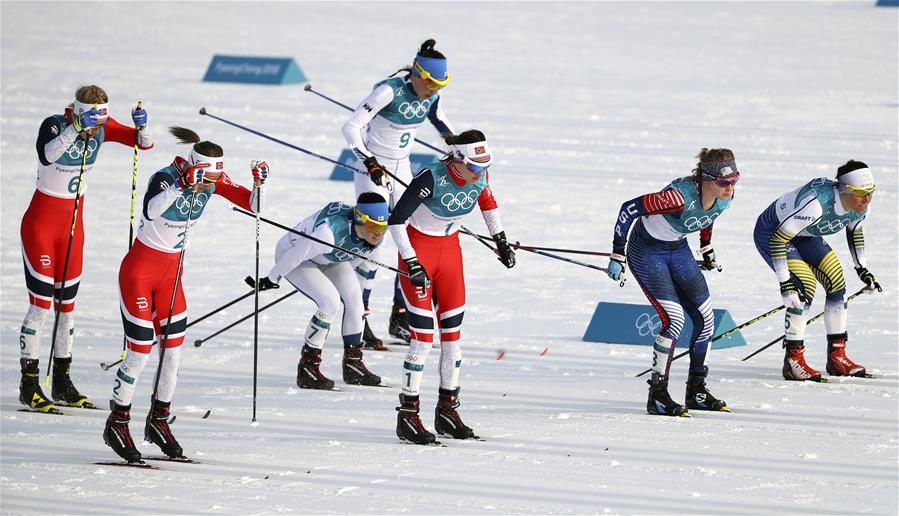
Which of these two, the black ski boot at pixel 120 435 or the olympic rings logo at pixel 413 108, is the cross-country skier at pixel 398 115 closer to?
the olympic rings logo at pixel 413 108

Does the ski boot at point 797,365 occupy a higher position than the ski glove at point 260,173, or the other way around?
the ski glove at point 260,173

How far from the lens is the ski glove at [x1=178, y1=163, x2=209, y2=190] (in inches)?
287

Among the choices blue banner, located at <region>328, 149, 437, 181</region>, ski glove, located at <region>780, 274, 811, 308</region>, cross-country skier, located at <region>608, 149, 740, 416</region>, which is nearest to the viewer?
cross-country skier, located at <region>608, 149, 740, 416</region>

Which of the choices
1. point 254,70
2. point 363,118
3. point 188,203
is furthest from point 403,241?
point 254,70

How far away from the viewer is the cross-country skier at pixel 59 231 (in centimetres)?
867

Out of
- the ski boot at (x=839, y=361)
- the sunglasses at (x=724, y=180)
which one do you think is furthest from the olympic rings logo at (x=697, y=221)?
the ski boot at (x=839, y=361)

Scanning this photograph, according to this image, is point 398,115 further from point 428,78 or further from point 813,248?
point 813,248

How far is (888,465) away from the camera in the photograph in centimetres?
716

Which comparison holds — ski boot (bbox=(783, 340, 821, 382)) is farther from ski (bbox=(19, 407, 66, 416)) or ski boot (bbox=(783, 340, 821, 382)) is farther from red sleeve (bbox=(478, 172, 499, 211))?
ski (bbox=(19, 407, 66, 416))

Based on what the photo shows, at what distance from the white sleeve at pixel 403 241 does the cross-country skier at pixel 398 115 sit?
5.93 ft

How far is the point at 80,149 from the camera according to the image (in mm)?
8773

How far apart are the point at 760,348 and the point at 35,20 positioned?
25455 mm

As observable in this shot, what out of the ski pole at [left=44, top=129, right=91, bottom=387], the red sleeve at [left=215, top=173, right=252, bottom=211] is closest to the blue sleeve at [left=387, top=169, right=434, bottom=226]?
the red sleeve at [left=215, top=173, right=252, bottom=211]

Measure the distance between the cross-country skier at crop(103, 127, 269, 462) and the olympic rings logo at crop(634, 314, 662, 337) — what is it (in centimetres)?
399
